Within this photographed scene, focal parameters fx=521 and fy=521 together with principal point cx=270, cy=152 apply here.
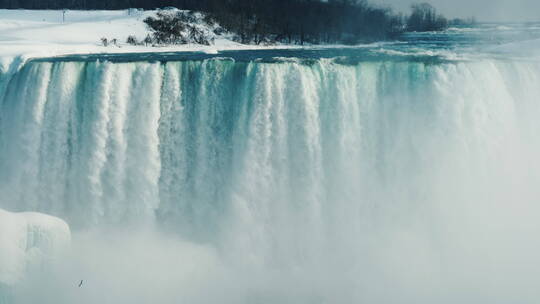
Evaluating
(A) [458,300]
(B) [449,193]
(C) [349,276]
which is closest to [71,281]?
(C) [349,276]

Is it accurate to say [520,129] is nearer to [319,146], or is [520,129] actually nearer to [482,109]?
[482,109]

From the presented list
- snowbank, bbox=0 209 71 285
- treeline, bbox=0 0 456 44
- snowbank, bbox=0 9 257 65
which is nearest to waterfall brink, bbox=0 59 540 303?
snowbank, bbox=0 209 71 285

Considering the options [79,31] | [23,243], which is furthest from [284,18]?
[23,243]

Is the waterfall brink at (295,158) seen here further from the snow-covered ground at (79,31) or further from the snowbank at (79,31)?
the snow-covered ground at (79,31)

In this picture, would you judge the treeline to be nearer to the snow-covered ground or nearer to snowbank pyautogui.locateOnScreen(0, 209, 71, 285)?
the snow-covered ground

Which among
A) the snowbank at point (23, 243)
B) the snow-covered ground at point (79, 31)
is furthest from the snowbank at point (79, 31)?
the snowbank at point (23, 243)

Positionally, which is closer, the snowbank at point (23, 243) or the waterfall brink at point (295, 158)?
the snowbank at point (23, 243)
